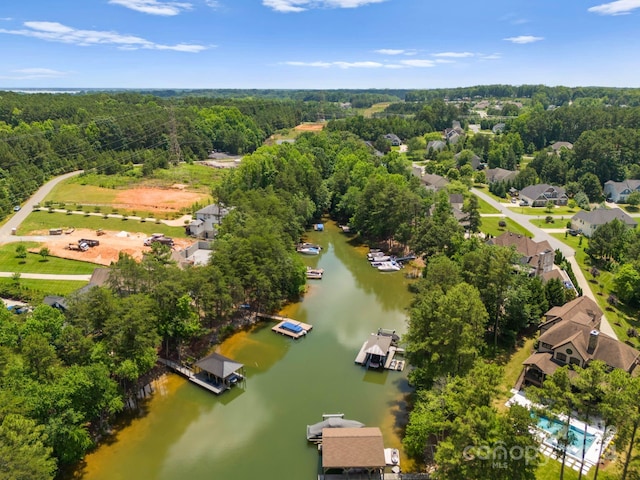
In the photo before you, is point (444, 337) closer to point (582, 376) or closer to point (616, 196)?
point (582, 376)

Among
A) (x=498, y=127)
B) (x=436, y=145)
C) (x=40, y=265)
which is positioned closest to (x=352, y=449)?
(x=40, y=265)

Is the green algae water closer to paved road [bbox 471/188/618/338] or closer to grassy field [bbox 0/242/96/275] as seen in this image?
paved road [bbox 471/188/618/338]

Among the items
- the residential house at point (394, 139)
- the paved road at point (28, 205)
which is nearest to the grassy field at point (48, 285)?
the paved road at point (28, 205)

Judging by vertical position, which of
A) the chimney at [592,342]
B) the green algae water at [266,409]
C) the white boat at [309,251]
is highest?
the chimney at [592,342]

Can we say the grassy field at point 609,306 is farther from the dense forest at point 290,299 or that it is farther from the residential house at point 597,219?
the residential house at point 597,219

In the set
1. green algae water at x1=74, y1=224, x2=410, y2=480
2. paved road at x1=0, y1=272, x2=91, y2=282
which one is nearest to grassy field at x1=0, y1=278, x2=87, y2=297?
paved road at x1=0, y1=272, x2=91, y2=282
